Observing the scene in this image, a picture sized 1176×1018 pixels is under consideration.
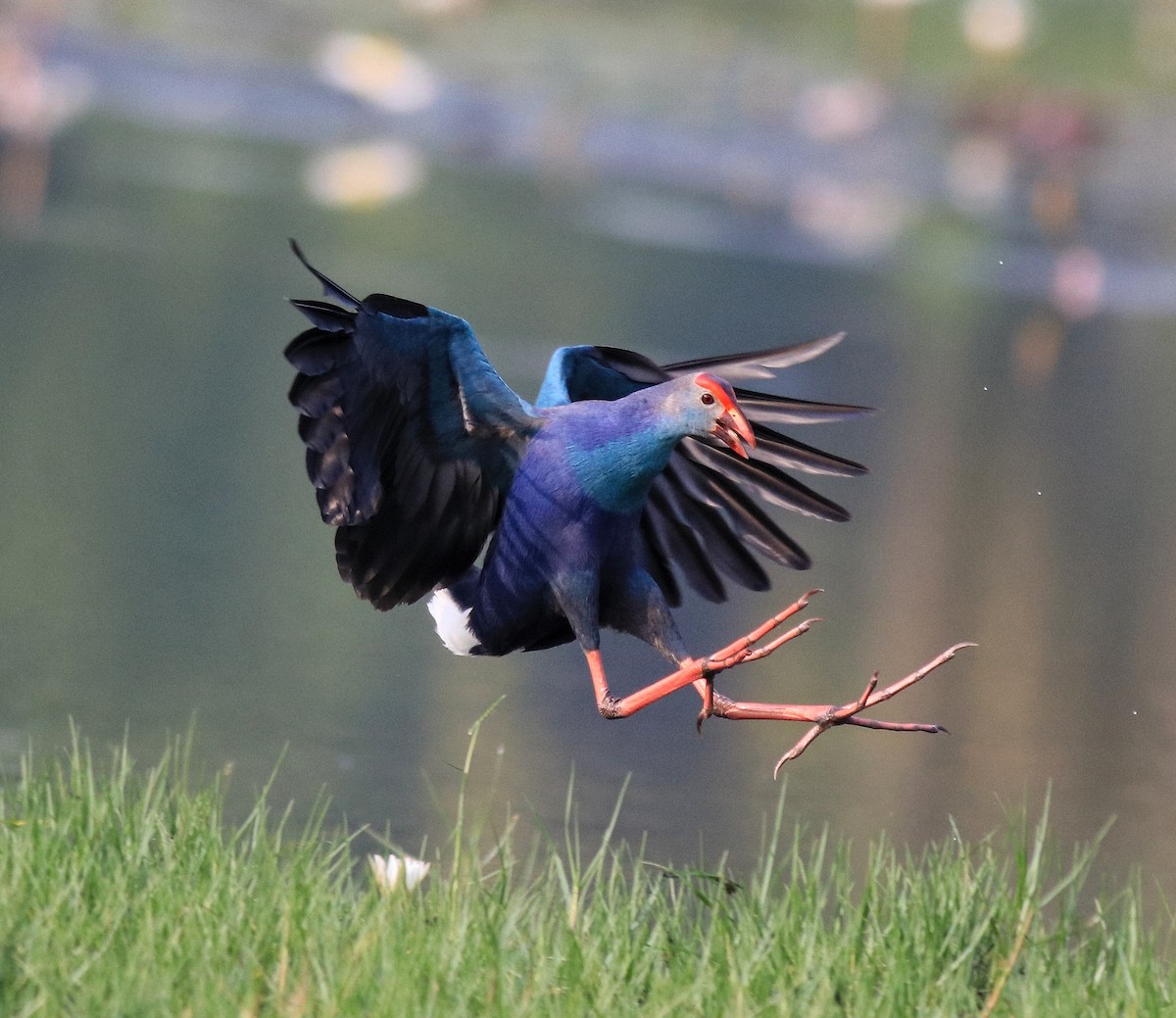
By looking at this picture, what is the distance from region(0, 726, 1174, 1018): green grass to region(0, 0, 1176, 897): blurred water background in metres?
0.47

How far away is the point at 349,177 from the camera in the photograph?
14984 mm

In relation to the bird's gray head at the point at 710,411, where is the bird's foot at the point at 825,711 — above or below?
below

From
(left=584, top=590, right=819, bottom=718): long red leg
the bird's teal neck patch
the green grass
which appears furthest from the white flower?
the bird's teal neck patch

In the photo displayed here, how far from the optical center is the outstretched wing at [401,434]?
3.40 m

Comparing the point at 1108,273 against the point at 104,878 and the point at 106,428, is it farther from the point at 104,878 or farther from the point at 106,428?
the point at 104,878

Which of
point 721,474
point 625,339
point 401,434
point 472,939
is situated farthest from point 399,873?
point 625,339

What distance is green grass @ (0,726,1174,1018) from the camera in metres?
2.75

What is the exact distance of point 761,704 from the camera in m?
3.24

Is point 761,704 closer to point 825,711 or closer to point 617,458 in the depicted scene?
point 825,711

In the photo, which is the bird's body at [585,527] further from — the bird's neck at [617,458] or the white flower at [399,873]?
the white flower at [399,873]

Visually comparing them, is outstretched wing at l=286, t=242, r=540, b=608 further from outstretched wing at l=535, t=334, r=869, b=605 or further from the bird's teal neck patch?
outstretched wing at l=535, t=334, r=869, b=605

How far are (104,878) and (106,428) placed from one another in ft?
15.3

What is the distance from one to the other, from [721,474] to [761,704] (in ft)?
2.87

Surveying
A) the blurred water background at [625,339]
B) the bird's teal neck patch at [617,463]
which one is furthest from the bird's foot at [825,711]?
the blurred water background at [625,339]
